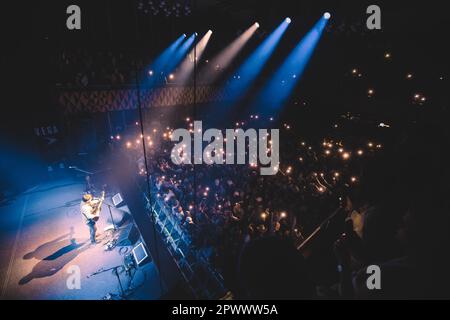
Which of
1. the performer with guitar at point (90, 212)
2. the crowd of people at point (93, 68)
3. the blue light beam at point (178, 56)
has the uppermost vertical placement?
the blue light beam at point (178, 56)

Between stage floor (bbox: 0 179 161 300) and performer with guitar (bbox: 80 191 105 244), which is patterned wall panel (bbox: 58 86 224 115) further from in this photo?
performer with guitar (bbox: 80 191 105 244)

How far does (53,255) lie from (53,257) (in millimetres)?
95

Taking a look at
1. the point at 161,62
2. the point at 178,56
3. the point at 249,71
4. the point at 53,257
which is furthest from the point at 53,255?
the point at 249,71

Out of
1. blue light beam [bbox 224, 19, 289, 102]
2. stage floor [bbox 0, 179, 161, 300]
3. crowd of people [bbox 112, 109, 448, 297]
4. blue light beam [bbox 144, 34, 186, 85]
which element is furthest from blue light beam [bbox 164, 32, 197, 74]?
stage floor [bbox 0, 179, 161, 300]

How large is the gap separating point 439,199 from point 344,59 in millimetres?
8968

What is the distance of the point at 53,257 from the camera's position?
6086mm

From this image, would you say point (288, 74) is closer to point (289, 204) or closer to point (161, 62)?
point (161, 62)

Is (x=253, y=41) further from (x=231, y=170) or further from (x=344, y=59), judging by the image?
(x=231, y=170)

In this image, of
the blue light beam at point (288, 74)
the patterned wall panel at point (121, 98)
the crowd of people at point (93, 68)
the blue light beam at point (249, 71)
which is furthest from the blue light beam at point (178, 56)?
the blue light beam at point (288, 74)

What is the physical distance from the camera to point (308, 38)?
1164cm

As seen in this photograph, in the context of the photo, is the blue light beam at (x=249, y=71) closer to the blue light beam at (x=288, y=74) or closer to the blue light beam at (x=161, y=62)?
the blue light beam at (x=288, y=74)

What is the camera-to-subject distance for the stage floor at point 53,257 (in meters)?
5.15

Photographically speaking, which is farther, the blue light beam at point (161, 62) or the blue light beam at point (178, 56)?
the blue light beam at point (178, 56)
